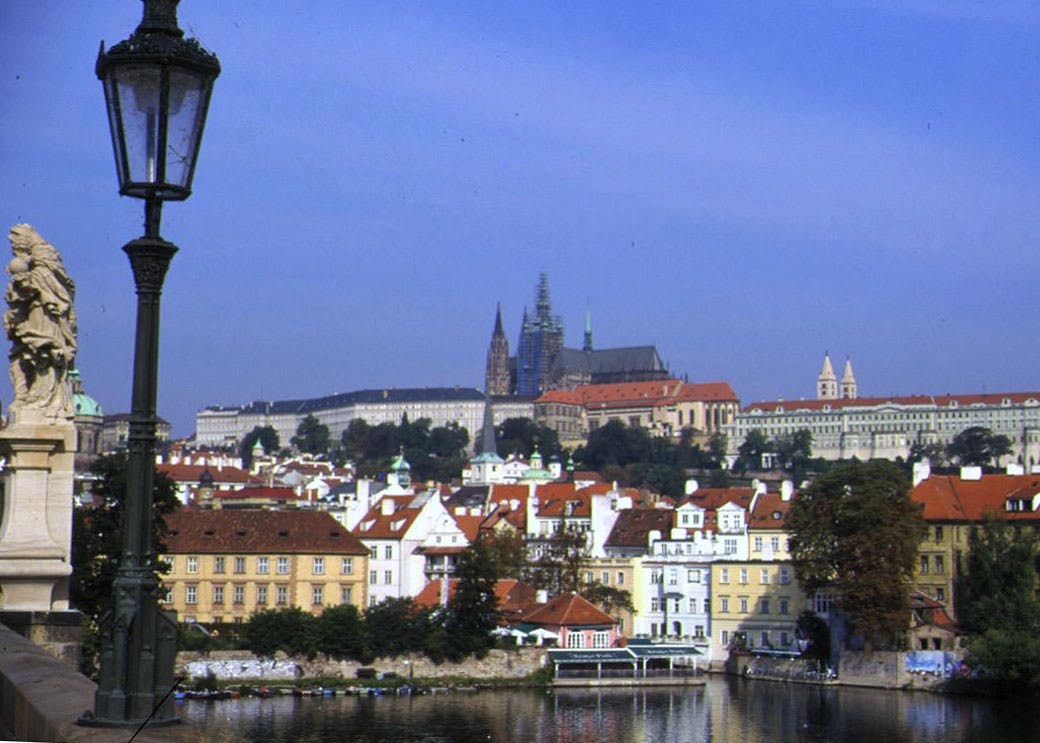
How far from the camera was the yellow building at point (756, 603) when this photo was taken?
144 ft

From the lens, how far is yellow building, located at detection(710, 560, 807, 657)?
44.0 m

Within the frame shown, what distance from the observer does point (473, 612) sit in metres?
38.5

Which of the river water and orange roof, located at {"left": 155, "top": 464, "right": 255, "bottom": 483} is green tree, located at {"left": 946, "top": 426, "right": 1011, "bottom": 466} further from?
the river water

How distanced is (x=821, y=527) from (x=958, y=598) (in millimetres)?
5013

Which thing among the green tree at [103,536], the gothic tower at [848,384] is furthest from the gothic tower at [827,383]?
the green tree at [103,536]

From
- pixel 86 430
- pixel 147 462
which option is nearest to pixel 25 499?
pixel 147 462

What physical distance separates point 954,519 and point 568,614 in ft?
33.2

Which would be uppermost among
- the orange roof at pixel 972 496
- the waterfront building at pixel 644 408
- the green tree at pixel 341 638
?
the waterfront building at pixel 644 408

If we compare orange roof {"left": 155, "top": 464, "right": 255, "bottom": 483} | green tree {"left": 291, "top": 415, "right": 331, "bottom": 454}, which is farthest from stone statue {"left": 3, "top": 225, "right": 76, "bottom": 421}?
green tree {"left": 291, "top": 415, "right": 331, "bottom": 454}

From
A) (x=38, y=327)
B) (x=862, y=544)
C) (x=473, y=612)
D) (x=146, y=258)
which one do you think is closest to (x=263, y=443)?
(x=473, y=612)

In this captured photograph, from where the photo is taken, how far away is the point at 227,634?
37031mm

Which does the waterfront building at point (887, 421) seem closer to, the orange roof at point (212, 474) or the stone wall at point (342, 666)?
the orange roof at point (212, 474)

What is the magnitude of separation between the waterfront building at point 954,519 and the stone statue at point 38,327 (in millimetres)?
36368

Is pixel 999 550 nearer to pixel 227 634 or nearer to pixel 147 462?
pixel 227 634
